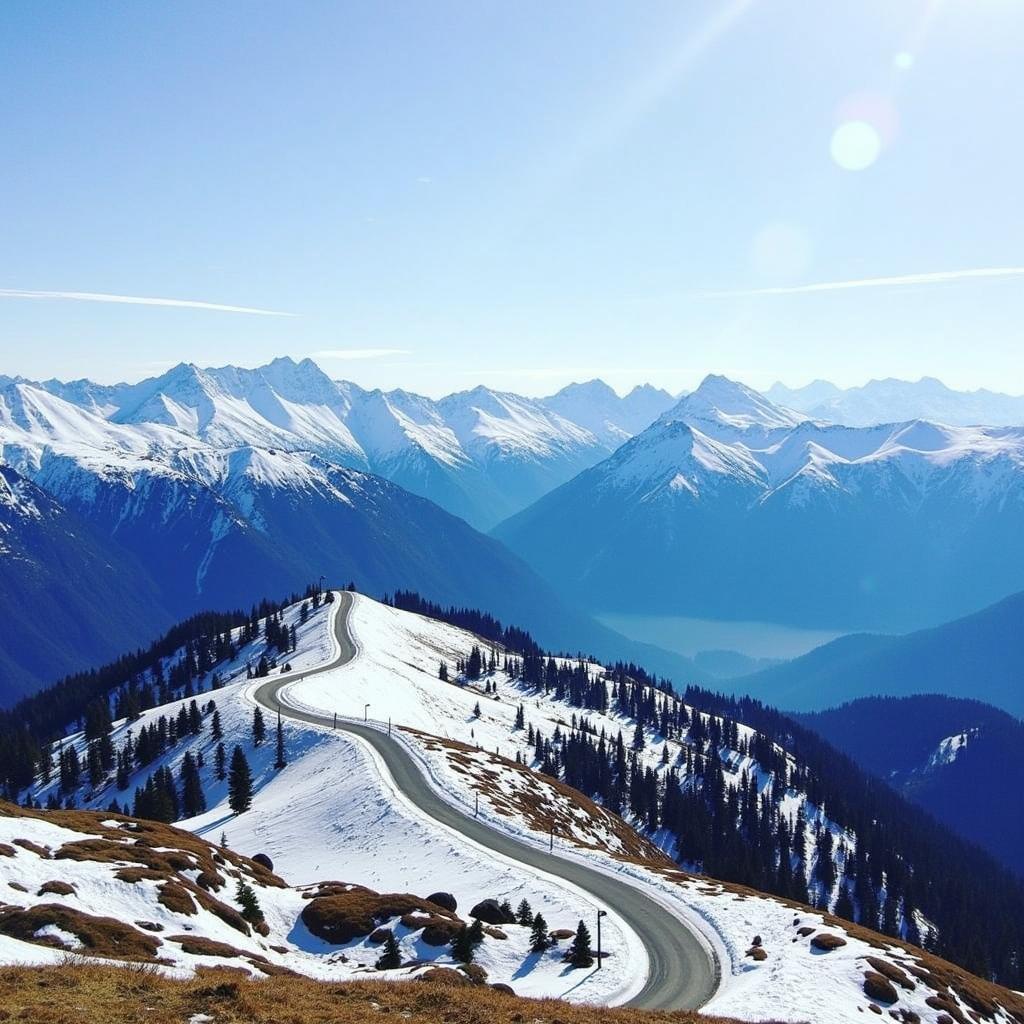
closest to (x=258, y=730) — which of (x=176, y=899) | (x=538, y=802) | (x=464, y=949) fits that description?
(x=538, y=802)

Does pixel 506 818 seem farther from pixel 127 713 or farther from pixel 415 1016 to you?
pixel 127 713

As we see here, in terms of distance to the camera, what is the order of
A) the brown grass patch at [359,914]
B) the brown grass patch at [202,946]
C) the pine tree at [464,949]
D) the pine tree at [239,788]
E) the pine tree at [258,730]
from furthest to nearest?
the pine tree at [258,730] < the pine tree at [239,788] < the brown grass patch at [359,914] < the pine tree at [464,949] < the brown grass patch at [202,946]

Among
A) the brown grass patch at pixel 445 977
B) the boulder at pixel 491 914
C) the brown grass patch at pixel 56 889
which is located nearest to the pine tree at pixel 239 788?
the boulder at pixel 491 914

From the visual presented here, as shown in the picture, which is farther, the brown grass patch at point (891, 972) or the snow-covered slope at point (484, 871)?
the brown grass patch at point (891, 972)

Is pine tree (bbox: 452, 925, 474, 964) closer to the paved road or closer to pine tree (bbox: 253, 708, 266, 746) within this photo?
the paved road

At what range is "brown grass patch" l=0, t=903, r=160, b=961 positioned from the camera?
1428 inches

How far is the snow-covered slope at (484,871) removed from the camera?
45625mm

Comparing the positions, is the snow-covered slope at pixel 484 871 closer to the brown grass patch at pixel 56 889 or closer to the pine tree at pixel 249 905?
the brown grass patch at pixel 56 889

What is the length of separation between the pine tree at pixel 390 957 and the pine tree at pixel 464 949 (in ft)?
10.8

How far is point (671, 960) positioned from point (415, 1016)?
24118mm

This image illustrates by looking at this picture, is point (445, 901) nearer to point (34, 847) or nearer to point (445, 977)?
point (445, 977)

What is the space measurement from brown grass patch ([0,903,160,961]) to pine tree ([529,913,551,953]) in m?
22.0

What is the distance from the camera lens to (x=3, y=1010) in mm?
25984

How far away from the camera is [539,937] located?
49.2 metres
